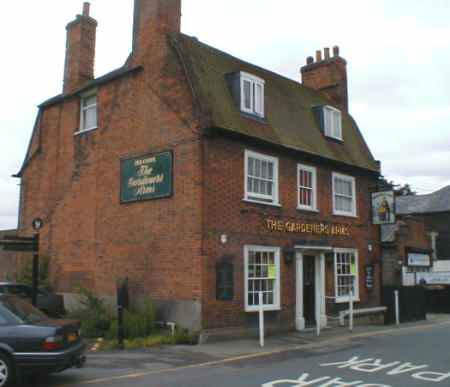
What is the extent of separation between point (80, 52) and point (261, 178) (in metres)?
9.11

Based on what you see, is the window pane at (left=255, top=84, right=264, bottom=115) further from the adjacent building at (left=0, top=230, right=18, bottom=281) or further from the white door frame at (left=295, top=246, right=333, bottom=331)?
the adjacent building at (left=0, top=230, right=18, bottom=281)

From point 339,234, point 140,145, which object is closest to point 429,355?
point 339,234

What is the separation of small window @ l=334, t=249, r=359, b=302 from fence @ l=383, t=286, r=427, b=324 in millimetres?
1259

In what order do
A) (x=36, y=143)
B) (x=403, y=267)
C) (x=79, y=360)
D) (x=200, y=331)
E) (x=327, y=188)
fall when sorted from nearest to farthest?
(x=79, y=360) → (x=200, y=331) → (x=327, y=188) → (x=36, y=143) → (x=403, y=267)

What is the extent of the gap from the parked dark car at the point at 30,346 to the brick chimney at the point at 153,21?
10637mm

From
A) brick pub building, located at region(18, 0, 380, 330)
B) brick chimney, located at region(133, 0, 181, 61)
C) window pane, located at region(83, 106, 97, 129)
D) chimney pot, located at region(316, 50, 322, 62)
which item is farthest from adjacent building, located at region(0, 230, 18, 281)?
chimney pot, located at region(316, 50, 322, 62)

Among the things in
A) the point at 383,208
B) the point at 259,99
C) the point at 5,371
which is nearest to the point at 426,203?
the point at 383,208

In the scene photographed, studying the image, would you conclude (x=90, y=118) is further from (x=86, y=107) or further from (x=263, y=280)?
(x=263, y=280)

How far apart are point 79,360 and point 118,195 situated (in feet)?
29.4

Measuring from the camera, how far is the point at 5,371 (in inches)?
323

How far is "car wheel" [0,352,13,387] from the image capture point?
818 cm

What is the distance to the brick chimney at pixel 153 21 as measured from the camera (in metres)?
16.8

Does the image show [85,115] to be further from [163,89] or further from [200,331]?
[200,331]

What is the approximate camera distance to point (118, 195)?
1742 centimetres
